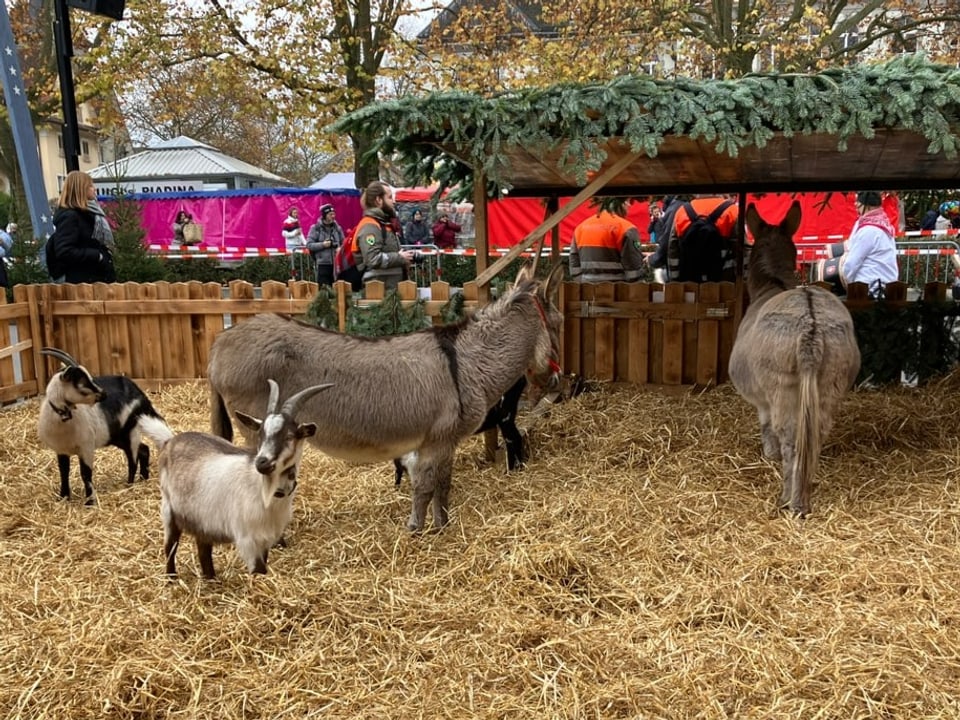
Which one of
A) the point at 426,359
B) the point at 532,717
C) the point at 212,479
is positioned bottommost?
the point at 532,717

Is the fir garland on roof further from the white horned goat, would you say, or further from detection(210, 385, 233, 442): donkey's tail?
the white horned goat

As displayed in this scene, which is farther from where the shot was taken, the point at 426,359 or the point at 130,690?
the point at 426,359

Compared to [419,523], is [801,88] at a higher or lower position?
higher

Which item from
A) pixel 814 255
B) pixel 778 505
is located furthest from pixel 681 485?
pixel 814 255

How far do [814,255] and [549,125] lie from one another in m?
12.9

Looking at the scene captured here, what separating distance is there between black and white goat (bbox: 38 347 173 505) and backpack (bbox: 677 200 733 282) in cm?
568

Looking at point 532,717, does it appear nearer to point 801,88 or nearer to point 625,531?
point 625,531

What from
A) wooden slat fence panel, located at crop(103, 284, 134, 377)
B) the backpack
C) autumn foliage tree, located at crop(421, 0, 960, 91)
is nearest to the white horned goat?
wooden slat fence panel, located at crop(103, 284, 134, 377)

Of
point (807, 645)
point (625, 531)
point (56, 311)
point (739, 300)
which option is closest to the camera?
point (807, 645)

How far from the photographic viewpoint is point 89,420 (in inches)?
208

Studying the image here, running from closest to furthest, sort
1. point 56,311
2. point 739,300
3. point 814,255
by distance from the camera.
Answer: point 739,300, point 56,311, point 814,255

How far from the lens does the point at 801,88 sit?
4.93m

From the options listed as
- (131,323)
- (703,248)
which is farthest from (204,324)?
(703,248)

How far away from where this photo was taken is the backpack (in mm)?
8500
